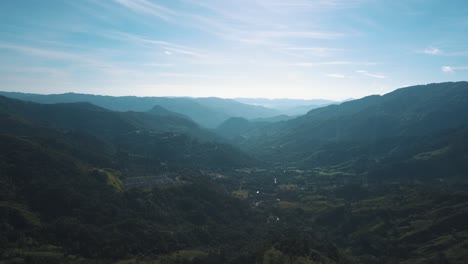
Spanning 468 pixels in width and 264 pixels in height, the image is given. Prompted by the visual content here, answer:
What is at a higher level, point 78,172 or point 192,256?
point 78,172

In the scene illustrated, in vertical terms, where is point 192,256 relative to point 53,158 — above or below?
below

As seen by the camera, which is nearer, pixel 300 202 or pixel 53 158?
pixel 53 158

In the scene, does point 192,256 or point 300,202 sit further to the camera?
point 300,202

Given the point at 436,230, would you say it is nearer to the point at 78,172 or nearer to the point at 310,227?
the point at 310,227

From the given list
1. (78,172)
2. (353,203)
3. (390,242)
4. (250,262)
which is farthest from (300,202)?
(78,172)

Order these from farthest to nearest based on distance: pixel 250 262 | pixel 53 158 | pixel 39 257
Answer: pixel 53 158
pixel 250 262
pixel 39 257

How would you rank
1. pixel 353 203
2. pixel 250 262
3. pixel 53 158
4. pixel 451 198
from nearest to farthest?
pixel 250 262, pixel 451 198, pixel 53 158, pixel 353 203

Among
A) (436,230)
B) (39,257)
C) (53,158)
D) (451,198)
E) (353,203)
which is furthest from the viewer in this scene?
(353,203)

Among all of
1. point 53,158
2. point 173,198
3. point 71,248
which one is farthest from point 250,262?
point 53,158

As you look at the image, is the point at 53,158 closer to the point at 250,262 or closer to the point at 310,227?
the point at 250,262
